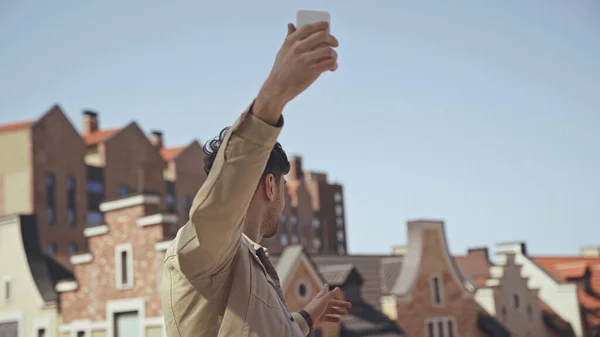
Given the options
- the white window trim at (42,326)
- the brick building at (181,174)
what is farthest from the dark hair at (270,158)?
the brick building at (181,174)

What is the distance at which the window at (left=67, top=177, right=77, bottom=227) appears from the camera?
120 feet

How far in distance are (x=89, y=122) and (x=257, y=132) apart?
139ft

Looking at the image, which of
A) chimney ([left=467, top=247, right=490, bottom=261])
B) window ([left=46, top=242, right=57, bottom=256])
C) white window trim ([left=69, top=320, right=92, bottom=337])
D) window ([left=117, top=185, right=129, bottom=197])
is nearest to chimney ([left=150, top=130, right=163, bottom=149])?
window ([left=117, top=185, right=129, bottom=197])

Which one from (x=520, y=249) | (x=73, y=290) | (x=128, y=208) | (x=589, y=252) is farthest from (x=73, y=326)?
(x=589, y=252)

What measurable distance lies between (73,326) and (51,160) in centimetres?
1652

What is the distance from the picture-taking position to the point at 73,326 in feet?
68.6

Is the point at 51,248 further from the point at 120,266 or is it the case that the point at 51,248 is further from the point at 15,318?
the point at 120,266

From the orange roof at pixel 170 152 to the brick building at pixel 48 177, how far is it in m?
7.56

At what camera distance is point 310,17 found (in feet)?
5.96

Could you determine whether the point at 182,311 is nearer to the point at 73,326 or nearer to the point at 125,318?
the point at 125,318

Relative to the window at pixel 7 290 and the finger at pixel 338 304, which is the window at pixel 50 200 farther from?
the finger at pixel 338 304

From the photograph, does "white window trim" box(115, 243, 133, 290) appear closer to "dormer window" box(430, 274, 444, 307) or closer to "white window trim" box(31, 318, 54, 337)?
"white window trim" box(31, 318, 54, 337)

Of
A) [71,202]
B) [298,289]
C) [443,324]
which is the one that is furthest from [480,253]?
[71,202]

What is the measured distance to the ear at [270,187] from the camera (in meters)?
2.44
